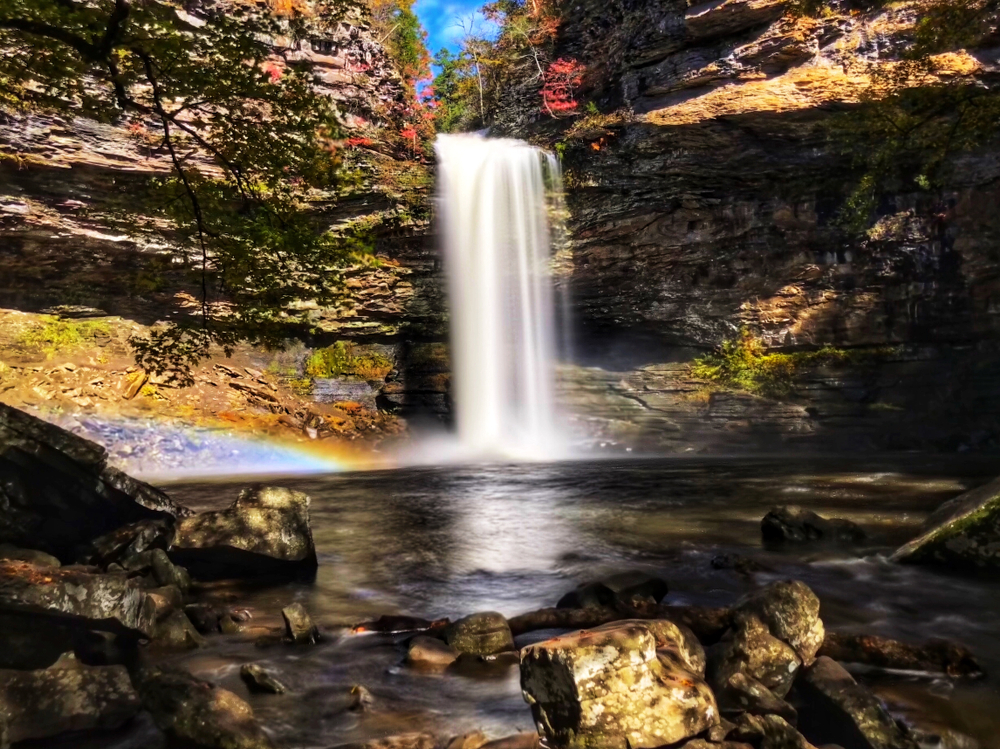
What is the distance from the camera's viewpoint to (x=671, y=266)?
74.4 feet

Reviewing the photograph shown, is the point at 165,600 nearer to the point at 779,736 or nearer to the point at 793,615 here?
the point at 779,736

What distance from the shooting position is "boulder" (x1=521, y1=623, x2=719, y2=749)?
302cm

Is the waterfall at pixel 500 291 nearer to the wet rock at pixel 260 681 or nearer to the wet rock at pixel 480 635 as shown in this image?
the wet rock at pixel 480 635

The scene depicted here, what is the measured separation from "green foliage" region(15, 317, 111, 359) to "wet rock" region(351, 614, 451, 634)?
2063cm

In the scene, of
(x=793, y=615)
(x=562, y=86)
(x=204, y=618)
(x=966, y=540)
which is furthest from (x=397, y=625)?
(x=562, y=86)

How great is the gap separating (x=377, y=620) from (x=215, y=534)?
243 cm

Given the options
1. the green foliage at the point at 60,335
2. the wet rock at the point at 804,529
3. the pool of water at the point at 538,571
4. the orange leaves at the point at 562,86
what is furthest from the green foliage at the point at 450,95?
the wet rock at the point at 804,529

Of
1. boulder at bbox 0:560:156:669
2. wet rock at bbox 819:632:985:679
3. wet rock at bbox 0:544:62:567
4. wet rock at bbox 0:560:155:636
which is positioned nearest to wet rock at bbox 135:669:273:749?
boulder at bbox 0:560:156:669

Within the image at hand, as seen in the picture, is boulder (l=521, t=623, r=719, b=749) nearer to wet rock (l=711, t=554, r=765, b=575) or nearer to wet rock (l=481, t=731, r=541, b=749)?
wet rock (l=481, t=731, r=541, b=749)

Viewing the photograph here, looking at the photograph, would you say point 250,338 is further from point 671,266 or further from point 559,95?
point 559,95

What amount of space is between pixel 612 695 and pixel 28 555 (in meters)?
5.21

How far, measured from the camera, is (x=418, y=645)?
4.46 m

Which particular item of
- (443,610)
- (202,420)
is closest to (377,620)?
(443,610)

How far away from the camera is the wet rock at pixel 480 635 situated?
4508 millimetres
